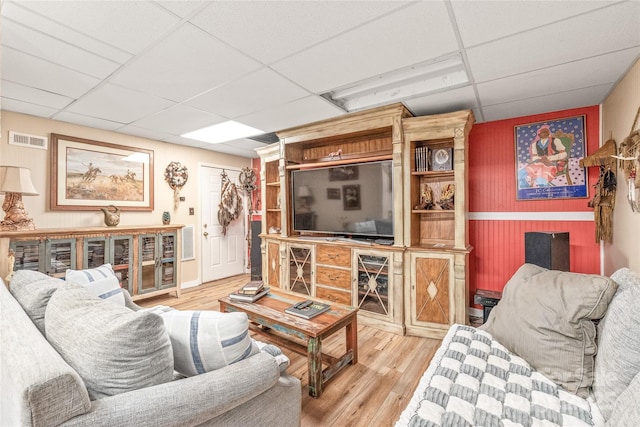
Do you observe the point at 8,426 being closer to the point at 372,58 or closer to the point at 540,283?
the point at 540,283

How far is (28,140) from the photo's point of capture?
127 inches

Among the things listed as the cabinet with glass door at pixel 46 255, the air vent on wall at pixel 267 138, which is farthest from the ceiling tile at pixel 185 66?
the cabinet with glass door at pixel 46 255

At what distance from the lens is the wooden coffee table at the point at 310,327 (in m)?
1.99

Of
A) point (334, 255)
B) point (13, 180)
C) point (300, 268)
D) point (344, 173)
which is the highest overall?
point (344, 173)

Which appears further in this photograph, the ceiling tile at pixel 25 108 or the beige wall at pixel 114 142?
the beige wall at pixel 114 142

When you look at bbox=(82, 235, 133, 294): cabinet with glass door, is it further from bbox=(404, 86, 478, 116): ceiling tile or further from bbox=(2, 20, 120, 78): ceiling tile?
bbox=(404, 86, 478, 116): ceiling tile

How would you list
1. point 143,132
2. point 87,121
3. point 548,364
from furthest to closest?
1. point 143,132
2. point 87,121
3. point 548,364

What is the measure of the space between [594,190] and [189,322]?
144 inches

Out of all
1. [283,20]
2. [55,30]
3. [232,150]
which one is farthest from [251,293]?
[232,150]

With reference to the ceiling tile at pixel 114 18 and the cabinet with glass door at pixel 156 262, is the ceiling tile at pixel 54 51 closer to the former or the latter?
the ceiling tile at pixel 114 18

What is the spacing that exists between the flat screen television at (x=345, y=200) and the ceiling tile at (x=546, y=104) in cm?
120

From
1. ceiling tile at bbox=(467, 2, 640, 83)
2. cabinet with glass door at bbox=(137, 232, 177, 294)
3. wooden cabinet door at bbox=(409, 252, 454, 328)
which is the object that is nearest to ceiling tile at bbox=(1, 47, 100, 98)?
cabinet with glass door at bbox=(137, 232, 177, 294)

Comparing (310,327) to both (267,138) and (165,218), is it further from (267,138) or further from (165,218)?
(165,218)

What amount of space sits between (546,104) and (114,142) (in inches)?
200
